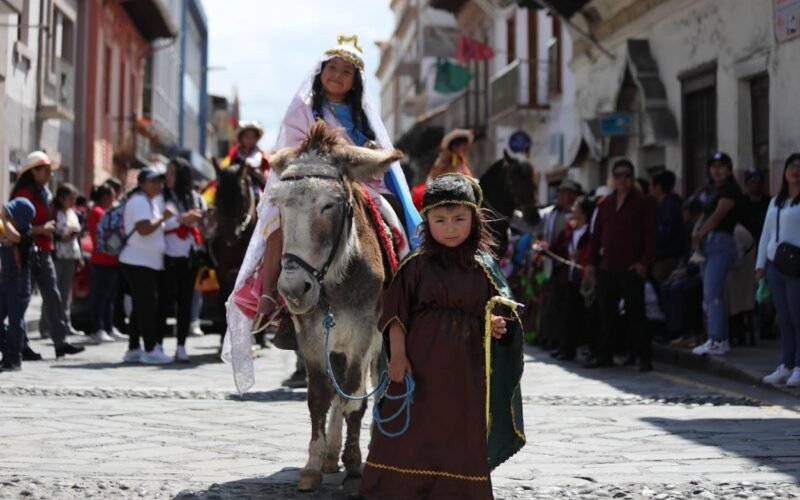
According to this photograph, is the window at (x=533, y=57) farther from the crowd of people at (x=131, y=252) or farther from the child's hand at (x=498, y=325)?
the child's hand at (x=498, y=325)

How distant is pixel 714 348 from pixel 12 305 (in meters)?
6.88

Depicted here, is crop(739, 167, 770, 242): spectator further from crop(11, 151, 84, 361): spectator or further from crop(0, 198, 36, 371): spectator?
crop(0, 198, 36, 371): spectator

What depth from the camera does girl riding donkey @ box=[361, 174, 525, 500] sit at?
228 inches

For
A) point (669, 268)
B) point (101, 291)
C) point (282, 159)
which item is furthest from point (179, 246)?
point (282, 159)

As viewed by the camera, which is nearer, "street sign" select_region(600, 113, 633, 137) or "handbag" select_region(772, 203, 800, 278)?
"handbag" select_region(772, 203, 800, 278)

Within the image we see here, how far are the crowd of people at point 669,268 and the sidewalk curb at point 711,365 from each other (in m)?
0.13

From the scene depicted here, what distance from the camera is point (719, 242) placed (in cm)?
1379

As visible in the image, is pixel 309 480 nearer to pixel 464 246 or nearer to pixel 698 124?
pixel 464 246

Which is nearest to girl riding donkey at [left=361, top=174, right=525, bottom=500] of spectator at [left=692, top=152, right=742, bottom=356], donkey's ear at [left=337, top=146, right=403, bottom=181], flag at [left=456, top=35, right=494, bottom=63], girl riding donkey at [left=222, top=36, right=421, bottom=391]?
donkey's ear at [left=337, top=146, right=403, bottom=181]

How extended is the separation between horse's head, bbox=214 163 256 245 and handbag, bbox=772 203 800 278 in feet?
18.1

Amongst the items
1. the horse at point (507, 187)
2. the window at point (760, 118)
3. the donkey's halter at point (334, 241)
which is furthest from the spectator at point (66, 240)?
the donkey's halter at point (334, 241)

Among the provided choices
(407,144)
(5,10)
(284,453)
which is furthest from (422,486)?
(407,144)

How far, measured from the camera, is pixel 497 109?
36.2 meters

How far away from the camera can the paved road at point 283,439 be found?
6652mm
